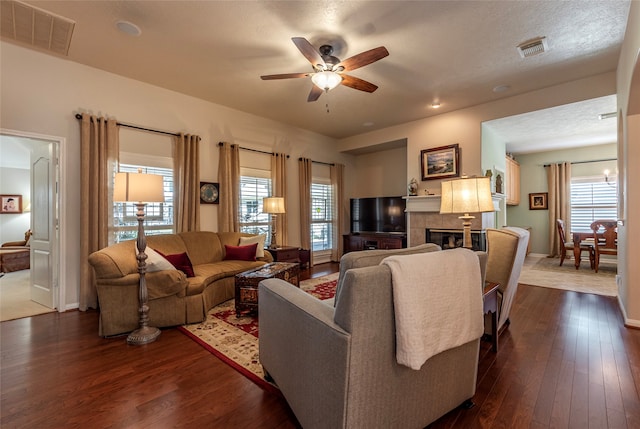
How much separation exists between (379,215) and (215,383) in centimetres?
505

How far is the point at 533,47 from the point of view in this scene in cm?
319

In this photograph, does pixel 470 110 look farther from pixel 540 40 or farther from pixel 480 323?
pixel 480 323

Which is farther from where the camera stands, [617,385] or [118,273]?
[118,273]

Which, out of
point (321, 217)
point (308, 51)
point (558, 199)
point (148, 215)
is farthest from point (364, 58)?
point (558, 199)

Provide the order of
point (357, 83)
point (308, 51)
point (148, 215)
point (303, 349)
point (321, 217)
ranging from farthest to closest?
point (321, 217)
point (148, 215)
point (357, 83)
point (308, 51)
point (303, 349)

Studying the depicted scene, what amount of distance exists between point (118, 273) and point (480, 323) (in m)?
3.07

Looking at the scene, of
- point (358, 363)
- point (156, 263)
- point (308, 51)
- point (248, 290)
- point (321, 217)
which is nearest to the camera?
point (358, 363)

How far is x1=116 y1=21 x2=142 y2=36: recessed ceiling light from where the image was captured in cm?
281

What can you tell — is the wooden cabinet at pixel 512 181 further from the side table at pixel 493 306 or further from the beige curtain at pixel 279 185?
the side table at pixel 493 306

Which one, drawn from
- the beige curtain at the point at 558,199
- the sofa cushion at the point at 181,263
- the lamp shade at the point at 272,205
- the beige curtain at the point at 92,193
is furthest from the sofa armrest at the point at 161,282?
the beige curtain at the point at 558,199

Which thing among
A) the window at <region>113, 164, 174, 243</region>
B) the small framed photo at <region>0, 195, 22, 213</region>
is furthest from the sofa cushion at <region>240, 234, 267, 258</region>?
the small framed photo at <region>0, 195, 22, 213</region>

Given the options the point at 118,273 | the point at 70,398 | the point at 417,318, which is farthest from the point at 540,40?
the point at 70,398

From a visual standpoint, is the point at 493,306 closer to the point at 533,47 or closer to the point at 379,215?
the point at 533,47

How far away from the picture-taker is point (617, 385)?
77.2 inches
